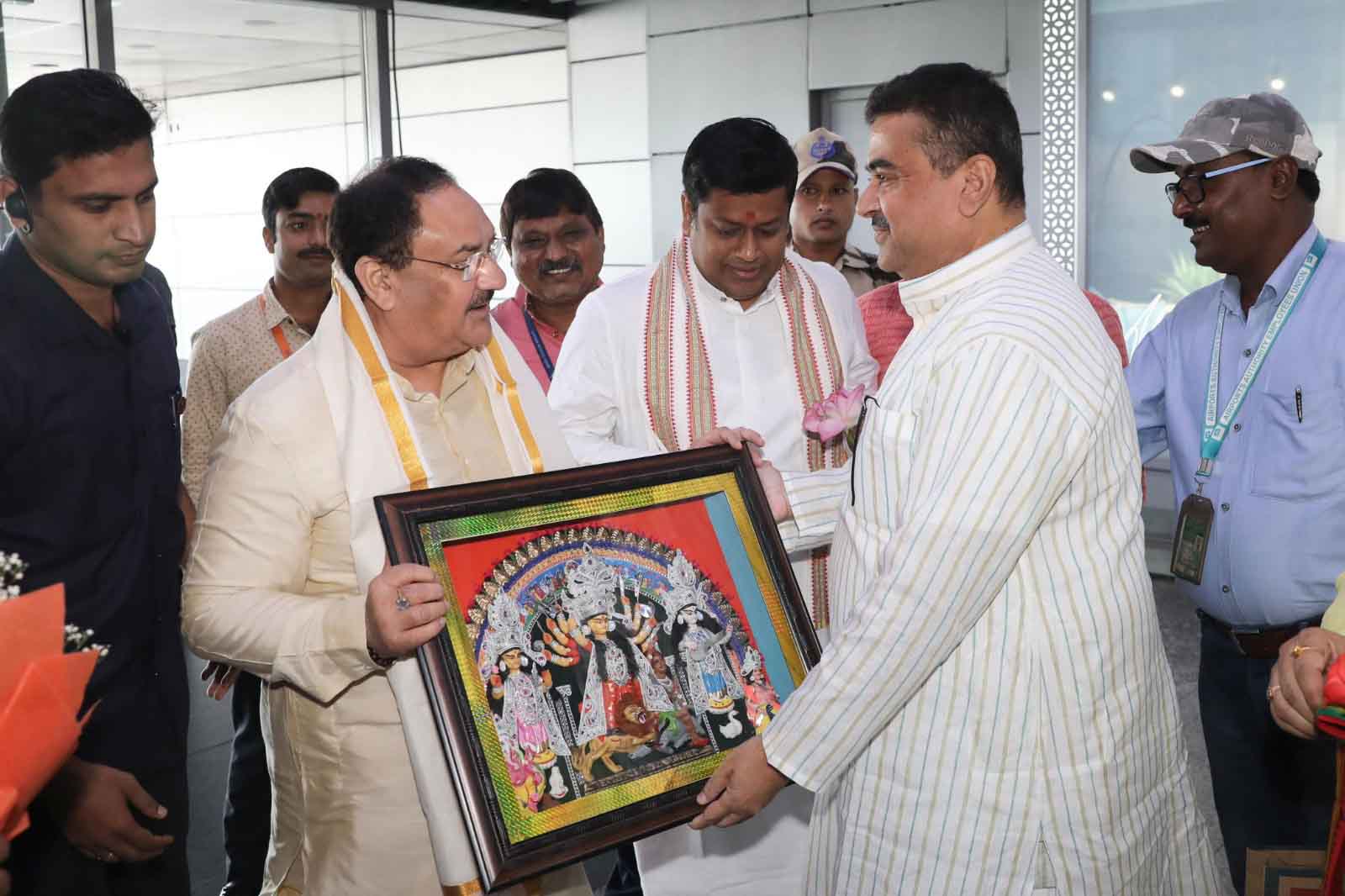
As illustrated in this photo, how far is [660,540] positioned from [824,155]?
3272mm

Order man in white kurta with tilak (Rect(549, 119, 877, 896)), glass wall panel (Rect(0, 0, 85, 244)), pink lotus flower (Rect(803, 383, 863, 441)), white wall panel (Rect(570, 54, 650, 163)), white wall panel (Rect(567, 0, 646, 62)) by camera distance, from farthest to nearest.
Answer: white wall panel (Rect(570, 54, 650, 163)) → white wall panel (Rect(567, 0, 646, 62)) → glass wall panel (Rect(0, 0, 85, 244)) → man in white kurta with tilak (Rect(549, 119, 877, 896)) → pink lotus flower (Rect(803, 383, 863, 441))

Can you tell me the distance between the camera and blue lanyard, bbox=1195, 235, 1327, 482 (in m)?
2.97

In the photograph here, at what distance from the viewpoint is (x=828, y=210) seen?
500 cm

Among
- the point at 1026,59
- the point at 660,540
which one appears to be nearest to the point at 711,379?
the point at 660,540

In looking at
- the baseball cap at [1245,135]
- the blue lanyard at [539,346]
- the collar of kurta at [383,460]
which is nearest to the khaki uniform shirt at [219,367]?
the blue lanyard at [539,346]

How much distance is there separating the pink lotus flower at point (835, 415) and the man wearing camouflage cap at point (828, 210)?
7.25 ft

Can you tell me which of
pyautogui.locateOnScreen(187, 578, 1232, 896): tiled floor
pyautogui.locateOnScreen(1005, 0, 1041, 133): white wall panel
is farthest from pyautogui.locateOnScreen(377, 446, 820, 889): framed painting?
pyautogui.locateOnScreen(1005, 0, 1041, 133): white wall panel

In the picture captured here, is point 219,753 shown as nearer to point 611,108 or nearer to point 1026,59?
point 1026,59

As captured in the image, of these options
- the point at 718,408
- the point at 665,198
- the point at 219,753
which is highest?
the point at 665,198

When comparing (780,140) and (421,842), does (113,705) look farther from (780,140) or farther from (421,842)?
(780,140)

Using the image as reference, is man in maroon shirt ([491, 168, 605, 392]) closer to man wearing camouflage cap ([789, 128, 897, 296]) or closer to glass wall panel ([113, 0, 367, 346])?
man wearing camouflage cap ([789, 128, 897, 296])

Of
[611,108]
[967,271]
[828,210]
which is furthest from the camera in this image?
[611,108]

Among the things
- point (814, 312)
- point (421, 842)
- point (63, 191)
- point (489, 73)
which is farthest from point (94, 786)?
point (489, 73)

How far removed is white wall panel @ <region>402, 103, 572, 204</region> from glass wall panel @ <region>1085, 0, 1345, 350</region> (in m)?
5.39
